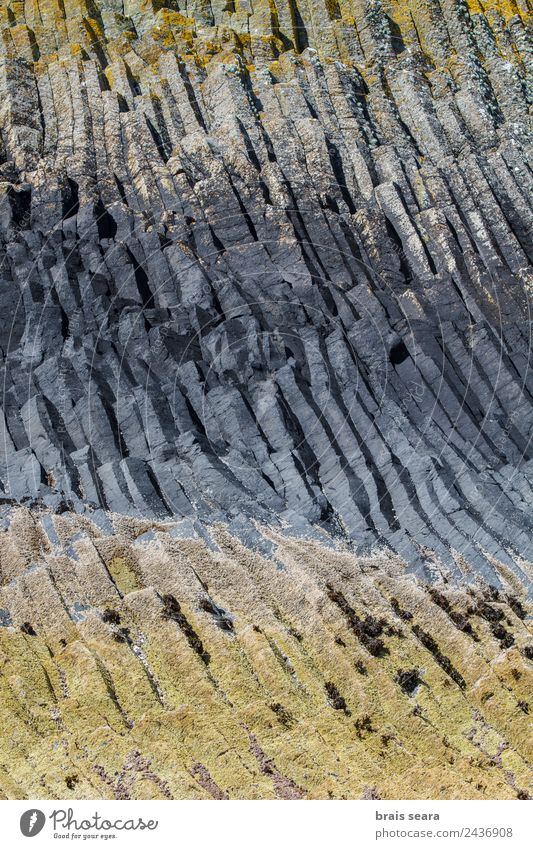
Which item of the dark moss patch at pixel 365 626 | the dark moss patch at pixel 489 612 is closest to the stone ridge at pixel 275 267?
the dark moss patch at pixel 489 612

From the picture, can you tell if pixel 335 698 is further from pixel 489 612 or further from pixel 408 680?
pixel 489 612

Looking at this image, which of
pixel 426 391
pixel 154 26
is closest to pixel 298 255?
pixel 426 391

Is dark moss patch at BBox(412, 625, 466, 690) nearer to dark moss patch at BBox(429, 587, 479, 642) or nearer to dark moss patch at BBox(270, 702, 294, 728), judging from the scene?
dark moss patch at BBox(429, 587, 479, 642)

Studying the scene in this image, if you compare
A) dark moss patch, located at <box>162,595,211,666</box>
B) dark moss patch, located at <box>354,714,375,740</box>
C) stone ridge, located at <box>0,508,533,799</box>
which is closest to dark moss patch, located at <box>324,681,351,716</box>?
stone ridge, located at <box>0,508,533,799</box>

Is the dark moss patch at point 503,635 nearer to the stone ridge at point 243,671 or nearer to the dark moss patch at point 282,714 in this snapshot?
the stone ridge at point 243,671

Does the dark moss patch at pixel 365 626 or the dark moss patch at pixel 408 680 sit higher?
the dark moss patch at pixel 365 626

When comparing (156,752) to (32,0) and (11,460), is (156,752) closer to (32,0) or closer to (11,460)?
(11,460)

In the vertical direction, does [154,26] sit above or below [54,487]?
above
